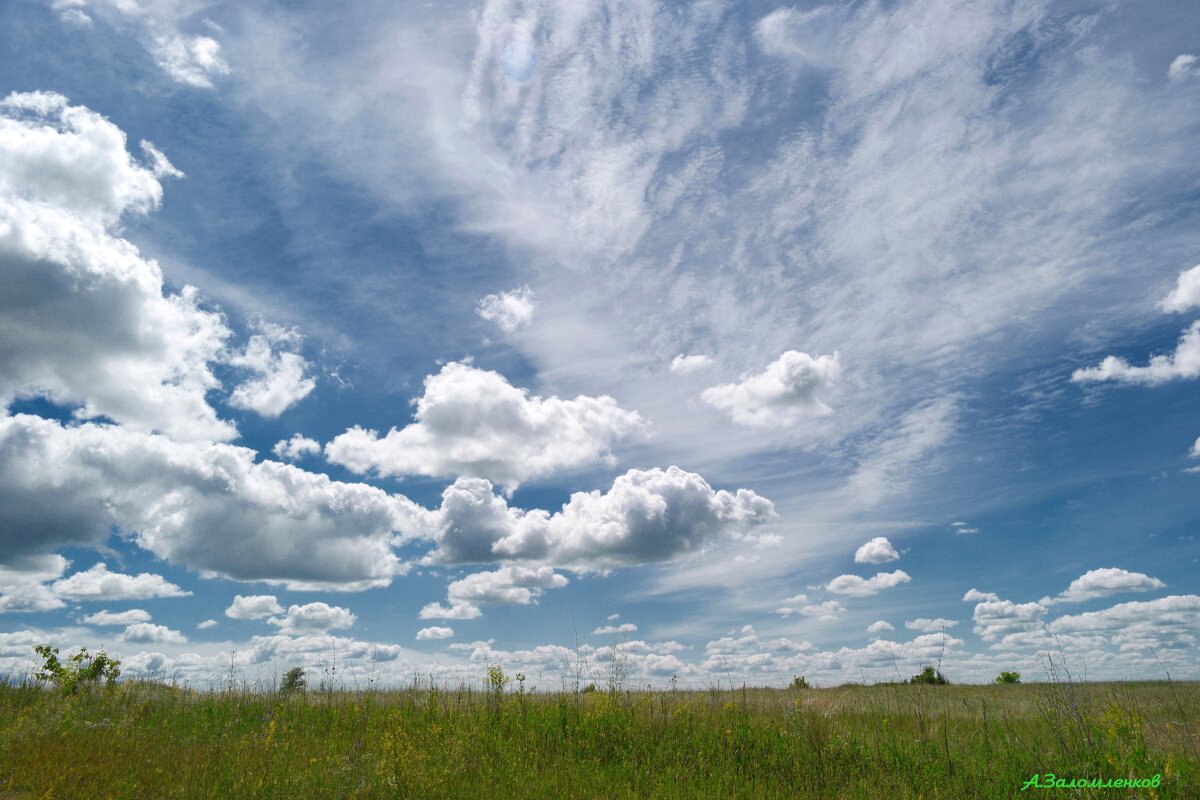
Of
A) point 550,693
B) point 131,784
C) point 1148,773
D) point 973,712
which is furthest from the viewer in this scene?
point 550,693

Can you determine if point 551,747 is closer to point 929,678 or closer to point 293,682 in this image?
point 293,682

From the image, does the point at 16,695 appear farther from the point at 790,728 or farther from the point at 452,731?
the point at 790,728

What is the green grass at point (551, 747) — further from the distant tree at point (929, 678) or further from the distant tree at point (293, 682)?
the distant tree at point (929, 678)

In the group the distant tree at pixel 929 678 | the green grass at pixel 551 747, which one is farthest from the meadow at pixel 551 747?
the distant tree at pixel 929 678

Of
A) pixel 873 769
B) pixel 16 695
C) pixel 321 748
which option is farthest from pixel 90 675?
pixel 873 769

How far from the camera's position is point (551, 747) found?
14062 millimetres

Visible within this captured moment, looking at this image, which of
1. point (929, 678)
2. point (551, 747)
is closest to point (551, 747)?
point (551, 747)

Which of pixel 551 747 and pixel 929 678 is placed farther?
pixel 929 678

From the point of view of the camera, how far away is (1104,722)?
13.9 m

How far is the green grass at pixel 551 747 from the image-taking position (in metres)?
10.2

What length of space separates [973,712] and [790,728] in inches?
263

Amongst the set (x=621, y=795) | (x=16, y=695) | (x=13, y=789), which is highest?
(x=16, y=695)

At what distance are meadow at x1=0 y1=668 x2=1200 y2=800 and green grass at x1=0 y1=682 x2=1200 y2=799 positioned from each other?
0.04 m

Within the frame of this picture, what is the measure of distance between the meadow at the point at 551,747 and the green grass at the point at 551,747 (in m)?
0.04
